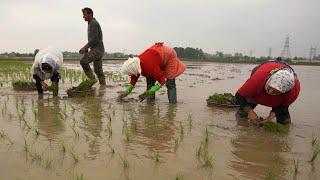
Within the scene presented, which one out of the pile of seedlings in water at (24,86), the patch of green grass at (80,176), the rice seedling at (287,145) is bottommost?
the rice seedling at (287,145)

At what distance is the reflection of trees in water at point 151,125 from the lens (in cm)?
381

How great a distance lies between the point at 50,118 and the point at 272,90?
9.08 ft

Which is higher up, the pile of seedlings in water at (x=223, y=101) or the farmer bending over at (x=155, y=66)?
the farmer bending over at (x=155, y=66)

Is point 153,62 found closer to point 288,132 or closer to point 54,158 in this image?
point 288,132

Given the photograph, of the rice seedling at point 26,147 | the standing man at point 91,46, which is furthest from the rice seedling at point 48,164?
the standing man at point 91,46

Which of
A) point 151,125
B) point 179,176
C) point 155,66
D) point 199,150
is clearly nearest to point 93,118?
point 151,125

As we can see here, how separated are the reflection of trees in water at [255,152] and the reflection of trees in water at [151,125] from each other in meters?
0.67

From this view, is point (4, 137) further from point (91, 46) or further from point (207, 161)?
point (91, 46)

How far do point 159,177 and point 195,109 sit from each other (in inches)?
129

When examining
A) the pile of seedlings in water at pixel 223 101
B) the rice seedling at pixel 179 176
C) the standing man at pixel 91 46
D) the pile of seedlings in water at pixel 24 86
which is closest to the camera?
the rice seedling at pixel 179 176

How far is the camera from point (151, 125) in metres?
4.63

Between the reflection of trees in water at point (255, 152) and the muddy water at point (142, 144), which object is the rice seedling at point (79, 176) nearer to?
the muddy water at point (142, 144)

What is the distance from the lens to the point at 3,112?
527cm

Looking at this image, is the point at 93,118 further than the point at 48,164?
Yes
